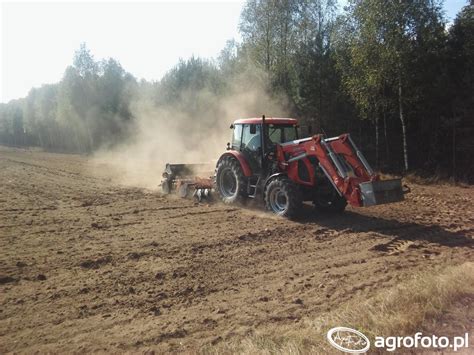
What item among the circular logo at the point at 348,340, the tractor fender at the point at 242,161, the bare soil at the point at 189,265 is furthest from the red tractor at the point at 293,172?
the circular logo at the point at 348,340

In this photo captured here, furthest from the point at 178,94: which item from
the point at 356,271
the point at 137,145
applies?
the point at 356,271

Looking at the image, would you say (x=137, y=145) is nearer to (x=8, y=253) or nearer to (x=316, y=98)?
(x=316, y=98)

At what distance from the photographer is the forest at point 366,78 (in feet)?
60.3

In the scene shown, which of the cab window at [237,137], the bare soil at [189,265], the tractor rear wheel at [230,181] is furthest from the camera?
the cab window at [237,137]

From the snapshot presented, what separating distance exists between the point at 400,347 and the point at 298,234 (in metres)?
4.91

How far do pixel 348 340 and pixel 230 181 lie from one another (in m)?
8.50

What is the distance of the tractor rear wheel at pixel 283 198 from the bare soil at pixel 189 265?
0.24 meters

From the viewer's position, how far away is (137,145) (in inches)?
1128

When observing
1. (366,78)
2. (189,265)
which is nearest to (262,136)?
(189,265)

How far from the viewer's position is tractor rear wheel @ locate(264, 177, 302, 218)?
973 centimetres

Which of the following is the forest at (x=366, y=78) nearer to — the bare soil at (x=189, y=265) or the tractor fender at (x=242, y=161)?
the tractor fender at (x=242, y=161)

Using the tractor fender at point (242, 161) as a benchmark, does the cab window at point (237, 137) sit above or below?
above

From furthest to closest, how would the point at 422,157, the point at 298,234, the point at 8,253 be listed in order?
the point at 422,157 → the point at 298,234 → the point at 8,253

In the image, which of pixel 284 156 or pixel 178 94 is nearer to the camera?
pixel 284 156
